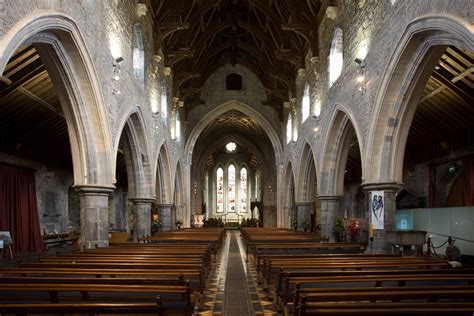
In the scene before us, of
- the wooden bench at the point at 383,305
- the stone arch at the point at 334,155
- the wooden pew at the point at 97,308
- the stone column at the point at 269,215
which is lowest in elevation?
the stone column at the point at 269,215

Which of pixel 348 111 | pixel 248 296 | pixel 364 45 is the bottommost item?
pixel 248 296

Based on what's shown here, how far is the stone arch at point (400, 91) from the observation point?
921 cm

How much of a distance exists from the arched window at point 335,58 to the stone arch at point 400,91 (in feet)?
16.9

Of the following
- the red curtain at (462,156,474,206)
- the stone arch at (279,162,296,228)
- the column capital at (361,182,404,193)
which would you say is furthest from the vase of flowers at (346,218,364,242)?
the stone arch at (279,162,296,228)

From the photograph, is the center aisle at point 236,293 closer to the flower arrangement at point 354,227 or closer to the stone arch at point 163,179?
the flower arrangement at point 354,227

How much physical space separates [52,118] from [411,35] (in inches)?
453

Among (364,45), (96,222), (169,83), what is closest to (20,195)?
(96,222)

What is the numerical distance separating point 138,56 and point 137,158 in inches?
147

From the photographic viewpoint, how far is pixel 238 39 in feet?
94.0

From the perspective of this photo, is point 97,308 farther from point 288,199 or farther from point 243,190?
point 243,190

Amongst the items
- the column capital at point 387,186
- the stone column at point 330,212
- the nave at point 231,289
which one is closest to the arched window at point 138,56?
the stone column at point 330,212

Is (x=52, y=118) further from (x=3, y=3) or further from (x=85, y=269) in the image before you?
(x=85, y=269)

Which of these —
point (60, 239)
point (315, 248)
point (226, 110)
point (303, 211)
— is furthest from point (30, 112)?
point (226, 110)

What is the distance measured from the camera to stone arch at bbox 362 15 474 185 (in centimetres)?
921
